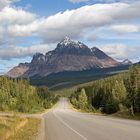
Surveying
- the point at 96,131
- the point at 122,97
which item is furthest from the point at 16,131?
the point at 122,97

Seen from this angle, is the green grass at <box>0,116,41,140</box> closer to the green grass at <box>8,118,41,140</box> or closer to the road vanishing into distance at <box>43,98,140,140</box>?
the green grass at <box>8,118,41,140</box>

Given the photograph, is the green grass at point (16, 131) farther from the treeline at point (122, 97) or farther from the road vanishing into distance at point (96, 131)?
the treeline at point (122, 97)

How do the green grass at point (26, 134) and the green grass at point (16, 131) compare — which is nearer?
the green grass at point (16, 131)

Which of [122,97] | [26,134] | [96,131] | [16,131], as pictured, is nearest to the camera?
[96,131]

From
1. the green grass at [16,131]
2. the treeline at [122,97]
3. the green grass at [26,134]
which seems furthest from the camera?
the treeline at [122,97]

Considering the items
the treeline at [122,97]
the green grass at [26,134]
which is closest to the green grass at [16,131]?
the green grass at [26,134]

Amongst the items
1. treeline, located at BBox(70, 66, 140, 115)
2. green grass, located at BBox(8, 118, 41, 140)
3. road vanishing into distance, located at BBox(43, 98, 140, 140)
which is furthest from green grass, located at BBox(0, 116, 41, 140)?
treeline, located at BBox(70, 66, 140, 115)

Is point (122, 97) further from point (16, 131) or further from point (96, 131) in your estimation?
point (96, 131)

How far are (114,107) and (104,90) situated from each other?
4298cm

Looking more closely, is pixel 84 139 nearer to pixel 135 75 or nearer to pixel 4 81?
pixel 135 75

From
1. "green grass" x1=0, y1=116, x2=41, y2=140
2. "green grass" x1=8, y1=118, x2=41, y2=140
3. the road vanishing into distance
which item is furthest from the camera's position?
"green grass" x1=8, y1=118, x2=41, y2=140

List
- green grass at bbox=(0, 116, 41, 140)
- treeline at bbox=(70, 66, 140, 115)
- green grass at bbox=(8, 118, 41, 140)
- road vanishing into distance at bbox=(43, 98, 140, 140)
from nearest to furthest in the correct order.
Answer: road vanishing into distance at bbox=(43, 98, 140, 140)
green grass at bbox=(0, 116, 41, 140)
green grass at bbox=(8, 118, 41, 140)
treeline at bbox=(70, 66, 140, 115)

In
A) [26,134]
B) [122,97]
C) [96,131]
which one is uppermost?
[122,97]

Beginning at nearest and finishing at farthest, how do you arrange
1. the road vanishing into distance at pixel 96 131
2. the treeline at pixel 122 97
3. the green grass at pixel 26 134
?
the road vanishing into distance at pixel 96 131, the green grass at pixel 26 134, the treeline at pixel 122 97
